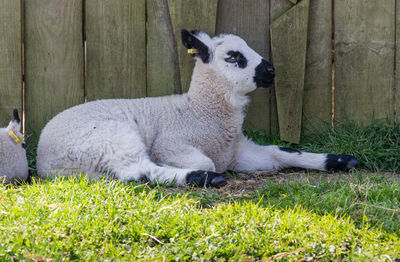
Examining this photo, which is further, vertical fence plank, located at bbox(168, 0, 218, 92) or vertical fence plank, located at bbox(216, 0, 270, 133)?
vertical fence plank, located at bbox(216, 0, 270, 133)

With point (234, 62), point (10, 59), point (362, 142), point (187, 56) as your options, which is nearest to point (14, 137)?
point (10, 59)

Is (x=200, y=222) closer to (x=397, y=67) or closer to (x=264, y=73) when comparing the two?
(x=264, y=73)

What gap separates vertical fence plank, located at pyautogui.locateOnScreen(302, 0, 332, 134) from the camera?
5.77 m

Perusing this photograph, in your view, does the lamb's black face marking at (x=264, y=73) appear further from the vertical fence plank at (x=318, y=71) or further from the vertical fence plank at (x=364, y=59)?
the vertical fence plank at (x=364, y=59)

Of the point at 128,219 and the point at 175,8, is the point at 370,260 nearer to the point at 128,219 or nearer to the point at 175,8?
the point at 128,219

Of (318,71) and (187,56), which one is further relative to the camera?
(318,71)

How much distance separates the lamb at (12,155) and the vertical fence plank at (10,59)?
1057mm

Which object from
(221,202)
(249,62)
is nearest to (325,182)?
(221,202)

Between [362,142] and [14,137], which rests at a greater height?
[14,137]

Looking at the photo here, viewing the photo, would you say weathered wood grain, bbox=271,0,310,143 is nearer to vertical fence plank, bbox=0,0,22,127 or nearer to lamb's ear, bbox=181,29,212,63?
lamb's ear, bbox=181,29,212,63

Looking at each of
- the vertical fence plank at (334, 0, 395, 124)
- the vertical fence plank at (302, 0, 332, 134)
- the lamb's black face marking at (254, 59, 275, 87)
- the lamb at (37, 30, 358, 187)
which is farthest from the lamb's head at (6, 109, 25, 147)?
the vertical fence plank at (334, 0, 395, 124)

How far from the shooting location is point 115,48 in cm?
562

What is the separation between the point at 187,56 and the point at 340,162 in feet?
6.82

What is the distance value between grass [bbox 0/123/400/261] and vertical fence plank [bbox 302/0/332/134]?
6.10 feet
